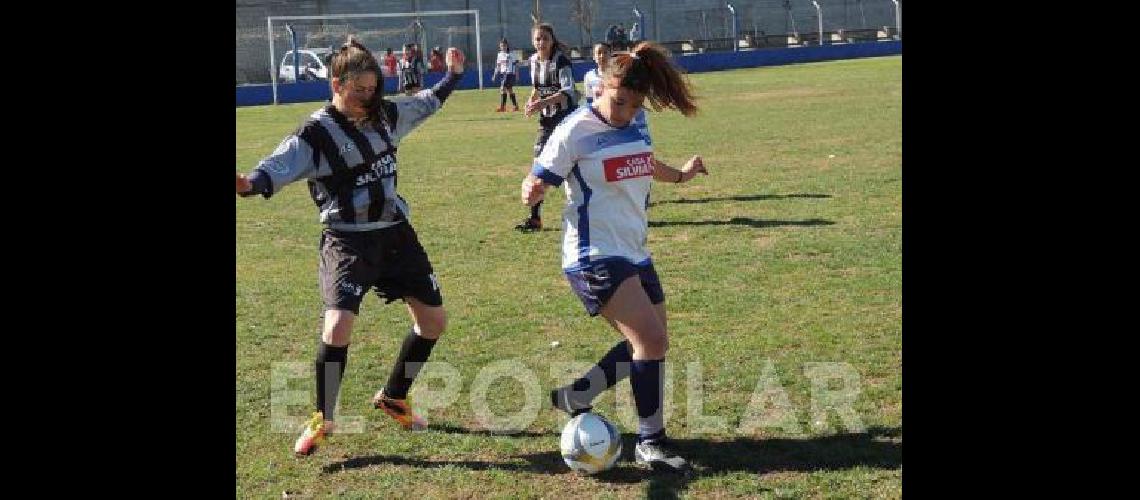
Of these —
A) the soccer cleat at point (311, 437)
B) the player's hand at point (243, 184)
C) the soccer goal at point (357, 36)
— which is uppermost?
the soccer goal at point (357, 36)

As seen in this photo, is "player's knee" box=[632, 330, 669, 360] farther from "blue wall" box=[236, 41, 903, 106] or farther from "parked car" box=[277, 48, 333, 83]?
"parked car" box=[277, 48, 333, 83]

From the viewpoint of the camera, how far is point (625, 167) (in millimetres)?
5910

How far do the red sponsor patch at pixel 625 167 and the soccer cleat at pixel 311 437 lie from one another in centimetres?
179

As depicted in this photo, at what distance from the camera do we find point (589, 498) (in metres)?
5.54

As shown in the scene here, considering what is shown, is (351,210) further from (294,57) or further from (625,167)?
(294,57)

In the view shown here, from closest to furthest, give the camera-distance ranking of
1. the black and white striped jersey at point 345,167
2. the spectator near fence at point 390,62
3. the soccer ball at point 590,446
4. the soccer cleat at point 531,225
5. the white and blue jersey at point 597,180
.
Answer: the soccer ball at point 590,446
the white and blue jersey at point 597,180
the black and white striped jersey at point 345,167
the soccer cleat at point 531,225
the spectator near fence at point 390,62

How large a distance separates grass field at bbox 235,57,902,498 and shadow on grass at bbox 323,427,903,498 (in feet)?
0.04

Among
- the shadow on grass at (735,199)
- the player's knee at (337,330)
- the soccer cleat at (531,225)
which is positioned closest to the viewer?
the player's knee at (337,330)

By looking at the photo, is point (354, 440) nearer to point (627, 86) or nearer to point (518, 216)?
point (627, 86)

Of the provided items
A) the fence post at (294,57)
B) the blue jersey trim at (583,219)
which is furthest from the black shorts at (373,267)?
the fence post at (294,57)

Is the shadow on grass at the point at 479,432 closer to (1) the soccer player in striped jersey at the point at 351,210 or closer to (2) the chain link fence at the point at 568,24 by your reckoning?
(1) the soccer player in striped jersey at the point at 351,210

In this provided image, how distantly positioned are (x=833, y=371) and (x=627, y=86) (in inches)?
92.2

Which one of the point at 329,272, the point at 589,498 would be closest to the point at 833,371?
the point at 589,498

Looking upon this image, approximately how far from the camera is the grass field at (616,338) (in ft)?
19.2
